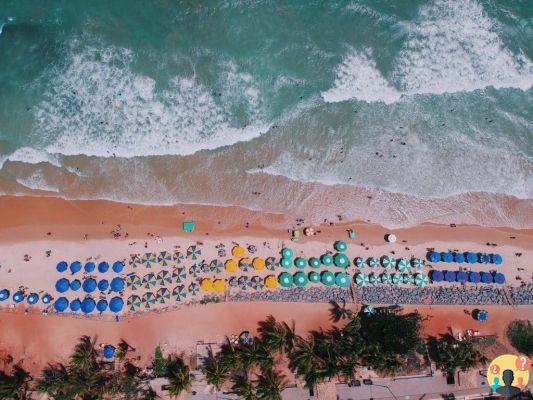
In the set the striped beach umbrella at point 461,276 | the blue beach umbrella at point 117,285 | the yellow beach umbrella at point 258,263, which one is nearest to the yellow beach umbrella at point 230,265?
the yellow beach umbrella at point 258,263

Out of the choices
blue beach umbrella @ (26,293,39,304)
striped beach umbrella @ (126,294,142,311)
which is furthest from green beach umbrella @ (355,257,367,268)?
blue beach umbrella @ (26,293,39,304)

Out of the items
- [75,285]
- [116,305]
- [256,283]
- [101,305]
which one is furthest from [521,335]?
[75,285]

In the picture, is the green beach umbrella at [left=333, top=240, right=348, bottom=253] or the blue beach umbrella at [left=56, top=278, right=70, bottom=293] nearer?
the blue beach umbrella at [left=56, top=278, right=70, bottom=293]

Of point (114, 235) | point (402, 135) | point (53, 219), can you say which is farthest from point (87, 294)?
point (402, 135)

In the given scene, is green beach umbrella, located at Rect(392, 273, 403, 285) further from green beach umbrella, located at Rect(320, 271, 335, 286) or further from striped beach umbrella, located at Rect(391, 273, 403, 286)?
green beach umbrella, located at Rect(320, 271, 335, 286)

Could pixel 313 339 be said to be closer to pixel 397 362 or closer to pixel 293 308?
pixel 293 308

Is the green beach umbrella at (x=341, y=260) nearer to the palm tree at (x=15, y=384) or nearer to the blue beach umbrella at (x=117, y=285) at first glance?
the blue beach umbrella at (x=117, y=285)
